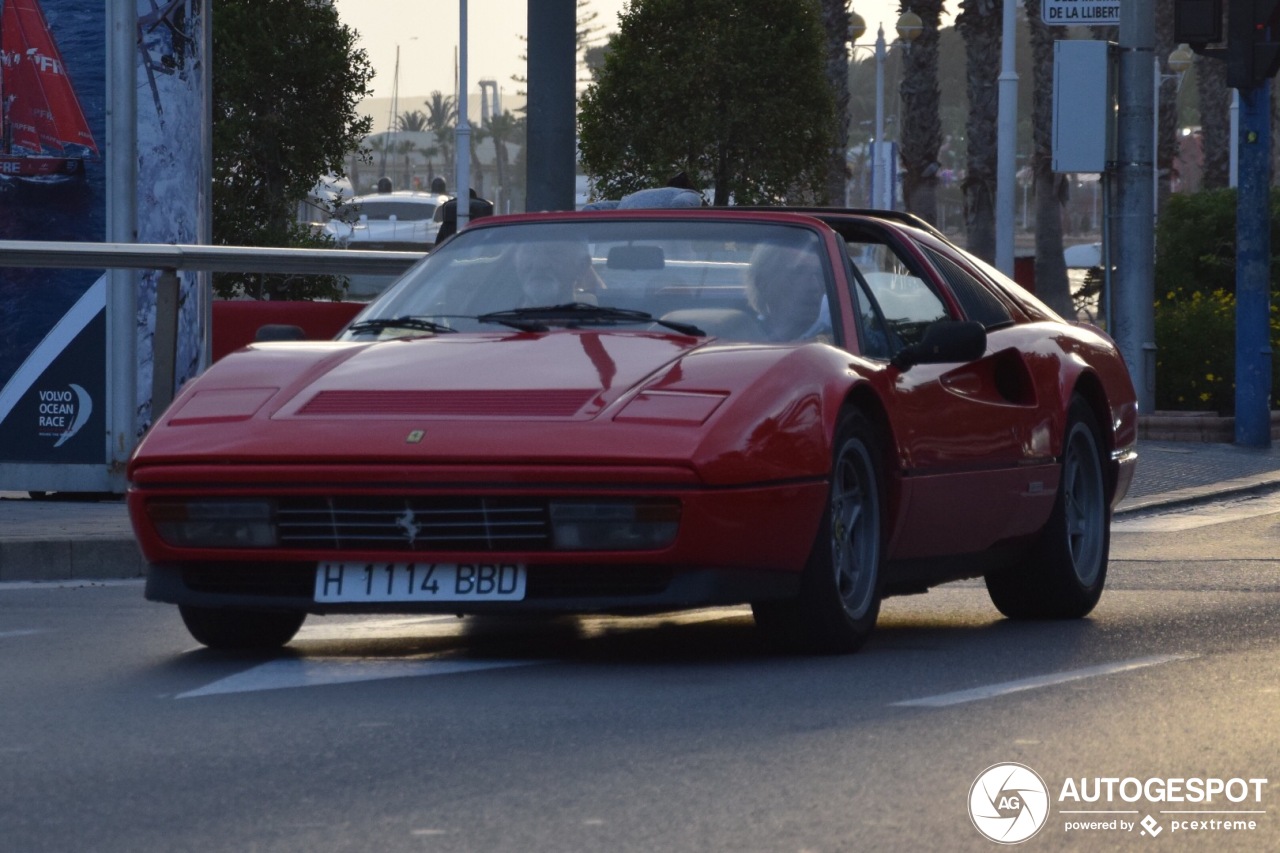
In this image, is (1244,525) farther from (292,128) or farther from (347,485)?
(292,128)

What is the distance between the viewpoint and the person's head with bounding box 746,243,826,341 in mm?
7602

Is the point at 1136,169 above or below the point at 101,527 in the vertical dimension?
above

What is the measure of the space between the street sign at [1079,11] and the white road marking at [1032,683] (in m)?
12.9

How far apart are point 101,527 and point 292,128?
19.4 m

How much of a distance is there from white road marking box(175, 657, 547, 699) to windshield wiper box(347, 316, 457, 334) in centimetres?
109

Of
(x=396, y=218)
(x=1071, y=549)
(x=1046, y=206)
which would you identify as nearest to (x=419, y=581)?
(x=1071, y=549)

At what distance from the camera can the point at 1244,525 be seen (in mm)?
13656

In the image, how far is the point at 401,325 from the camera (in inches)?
308

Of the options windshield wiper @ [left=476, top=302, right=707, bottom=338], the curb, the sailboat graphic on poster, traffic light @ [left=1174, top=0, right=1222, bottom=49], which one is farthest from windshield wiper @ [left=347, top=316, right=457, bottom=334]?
traffic light @ [left=1174, top=0, right=1222, bottom=49]

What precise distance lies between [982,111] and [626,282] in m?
36.5

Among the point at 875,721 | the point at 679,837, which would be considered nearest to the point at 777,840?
the point at 679,837

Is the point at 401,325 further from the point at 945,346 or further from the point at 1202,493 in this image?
the point at 1202,493

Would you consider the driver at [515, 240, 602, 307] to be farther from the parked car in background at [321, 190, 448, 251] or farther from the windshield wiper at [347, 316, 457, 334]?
the parked car in background at [321, 190, 448, 251]

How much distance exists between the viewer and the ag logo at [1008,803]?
4.62 m
